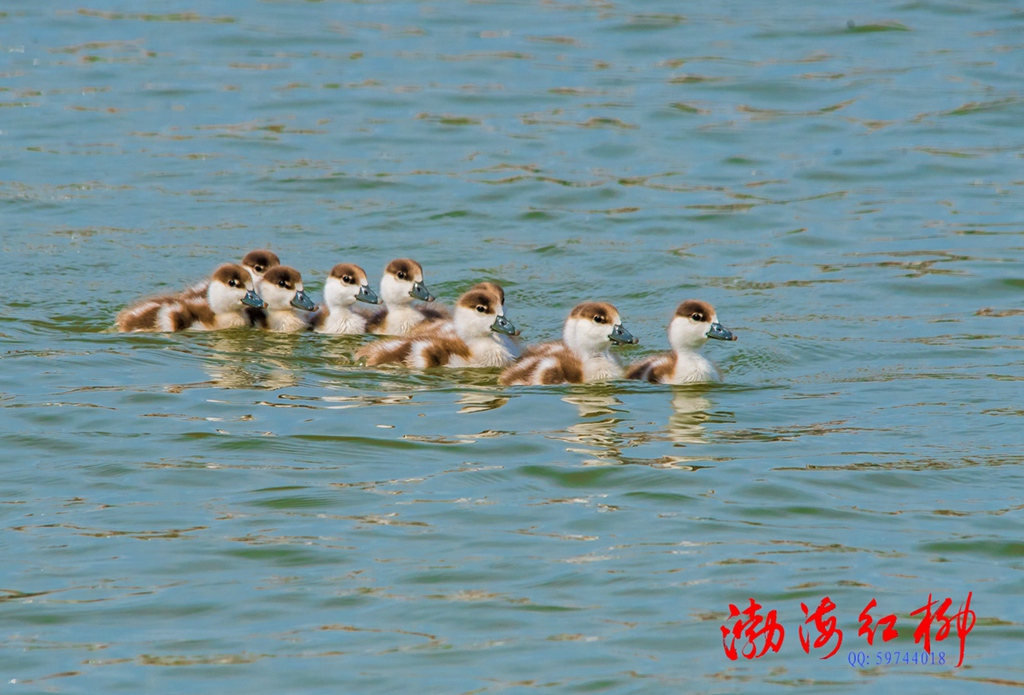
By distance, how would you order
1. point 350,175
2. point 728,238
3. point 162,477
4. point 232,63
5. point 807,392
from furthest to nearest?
point 232,63 → point 350,175 → point 728,238 → point 807,392 → point 162,477

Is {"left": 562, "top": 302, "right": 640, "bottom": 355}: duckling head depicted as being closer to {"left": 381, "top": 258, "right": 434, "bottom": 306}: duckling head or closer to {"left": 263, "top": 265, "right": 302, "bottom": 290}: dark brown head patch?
{"left": 381, "top": 258, "right": 434, "bottom": 306}: duckling head

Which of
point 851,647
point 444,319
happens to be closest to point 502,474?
point 851,647

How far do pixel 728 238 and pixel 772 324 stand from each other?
2.10 meters

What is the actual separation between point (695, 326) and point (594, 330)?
525 mm

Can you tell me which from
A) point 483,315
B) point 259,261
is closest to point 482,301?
point 483,315

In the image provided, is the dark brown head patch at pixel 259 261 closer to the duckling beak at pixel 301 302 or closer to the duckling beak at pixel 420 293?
the duckling beak at pixel 301 302

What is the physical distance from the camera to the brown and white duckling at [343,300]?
9.55 meters

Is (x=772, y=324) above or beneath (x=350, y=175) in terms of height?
beneath

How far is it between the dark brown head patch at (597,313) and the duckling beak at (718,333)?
1.67 ft

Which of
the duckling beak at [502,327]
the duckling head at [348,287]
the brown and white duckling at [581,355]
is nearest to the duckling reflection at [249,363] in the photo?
the duckling head at [348,287]

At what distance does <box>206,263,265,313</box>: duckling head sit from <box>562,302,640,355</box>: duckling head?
2.04m

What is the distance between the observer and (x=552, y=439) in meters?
7.42

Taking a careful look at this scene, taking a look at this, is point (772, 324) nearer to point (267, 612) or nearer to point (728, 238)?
point (728, 238)

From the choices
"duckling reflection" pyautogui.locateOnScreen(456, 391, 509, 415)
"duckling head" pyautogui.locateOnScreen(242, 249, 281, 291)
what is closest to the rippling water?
"duckling reflection" pyautogui.locateOnScreen(456, 391, 509, 415)
